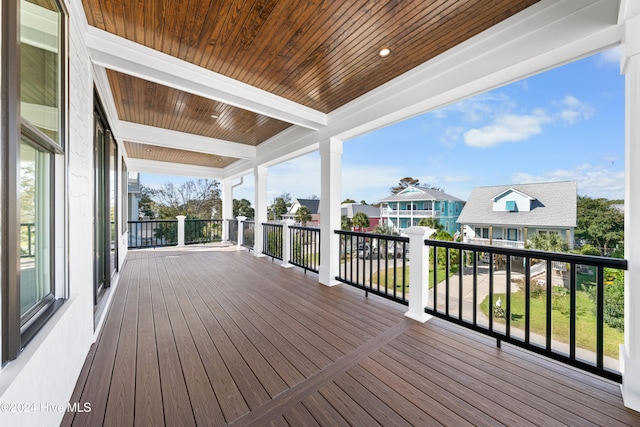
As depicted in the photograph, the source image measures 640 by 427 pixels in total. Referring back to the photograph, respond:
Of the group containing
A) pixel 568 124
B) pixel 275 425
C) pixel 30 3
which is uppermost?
pixel 568 124

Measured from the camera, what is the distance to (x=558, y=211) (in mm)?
4918

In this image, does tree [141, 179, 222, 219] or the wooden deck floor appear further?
tree [141, 179, 222, 219]

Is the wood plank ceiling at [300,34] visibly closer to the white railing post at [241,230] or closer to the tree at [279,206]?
the white railing post at [241,230]

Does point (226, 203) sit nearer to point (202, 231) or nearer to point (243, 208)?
point (202, 231)

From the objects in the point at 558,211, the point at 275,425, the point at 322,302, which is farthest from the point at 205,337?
the point at 558,211

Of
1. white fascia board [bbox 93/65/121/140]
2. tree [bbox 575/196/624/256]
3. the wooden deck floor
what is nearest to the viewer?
the wooden deck floor

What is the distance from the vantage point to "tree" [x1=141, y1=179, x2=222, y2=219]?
14.7 m

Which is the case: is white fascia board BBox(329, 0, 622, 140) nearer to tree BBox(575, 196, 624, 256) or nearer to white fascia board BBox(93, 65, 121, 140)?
tree BBox(575, 196, 624, 256)

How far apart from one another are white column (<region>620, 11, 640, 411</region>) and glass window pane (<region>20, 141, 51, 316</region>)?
3178 millimetres

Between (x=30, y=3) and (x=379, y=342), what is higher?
(x=30, y=3)

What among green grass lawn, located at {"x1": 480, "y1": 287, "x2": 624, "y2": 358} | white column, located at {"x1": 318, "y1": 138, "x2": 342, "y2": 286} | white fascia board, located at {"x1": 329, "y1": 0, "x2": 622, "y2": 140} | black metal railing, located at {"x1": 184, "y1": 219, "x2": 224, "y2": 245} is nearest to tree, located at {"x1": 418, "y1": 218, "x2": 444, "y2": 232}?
green grass lawn, located at {"x1": 480, "y1": 287, "x2": 624, "y2": 358}

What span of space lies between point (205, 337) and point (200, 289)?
1.62m

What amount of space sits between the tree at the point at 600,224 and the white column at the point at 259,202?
5955mm

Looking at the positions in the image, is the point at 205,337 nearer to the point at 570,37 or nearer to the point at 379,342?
the point at 379,342
